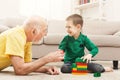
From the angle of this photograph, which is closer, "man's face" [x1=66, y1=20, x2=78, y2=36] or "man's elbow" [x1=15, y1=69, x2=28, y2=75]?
"man's elbow" [x1=15, y1=69, x2=28, y2=75]

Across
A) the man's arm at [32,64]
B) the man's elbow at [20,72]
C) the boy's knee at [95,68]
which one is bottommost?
the boy's knee at [95,68]

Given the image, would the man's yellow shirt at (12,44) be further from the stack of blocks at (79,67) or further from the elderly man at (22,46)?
the stack of blocks at (79,67)

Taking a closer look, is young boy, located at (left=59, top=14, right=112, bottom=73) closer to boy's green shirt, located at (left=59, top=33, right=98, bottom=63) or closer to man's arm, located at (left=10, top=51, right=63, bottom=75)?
boy's green shirt, located at (left=59, top=33, right=98, bottom=63)

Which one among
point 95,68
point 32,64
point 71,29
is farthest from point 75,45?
point 32,64

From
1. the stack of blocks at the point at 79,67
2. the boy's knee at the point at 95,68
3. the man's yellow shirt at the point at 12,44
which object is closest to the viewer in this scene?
the man's yellow shirt at the point at 12,44

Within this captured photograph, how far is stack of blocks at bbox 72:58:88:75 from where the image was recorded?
7.14 feet

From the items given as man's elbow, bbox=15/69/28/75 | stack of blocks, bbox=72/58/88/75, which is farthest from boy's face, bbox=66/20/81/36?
man's elbow, bbox=15/69/28/75

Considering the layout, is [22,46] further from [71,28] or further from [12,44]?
[71,28]

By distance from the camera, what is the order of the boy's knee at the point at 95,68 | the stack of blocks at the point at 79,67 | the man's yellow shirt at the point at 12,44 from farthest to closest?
the boy's knee at the point at 95,68 < the stack of blocks at the point at 79,67 < the man's yellow shirt at the point at 12,44

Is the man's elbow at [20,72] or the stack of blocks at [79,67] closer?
the man's elbow at [20,72]

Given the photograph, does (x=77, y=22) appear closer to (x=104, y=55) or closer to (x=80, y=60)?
(x=80, y=60)

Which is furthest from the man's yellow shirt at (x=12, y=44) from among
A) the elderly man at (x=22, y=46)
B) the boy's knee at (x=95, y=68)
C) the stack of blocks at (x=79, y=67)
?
the boy's knee at (x=95, y=68)

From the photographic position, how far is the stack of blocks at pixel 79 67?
2.18 m

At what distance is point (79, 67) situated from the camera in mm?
2191
